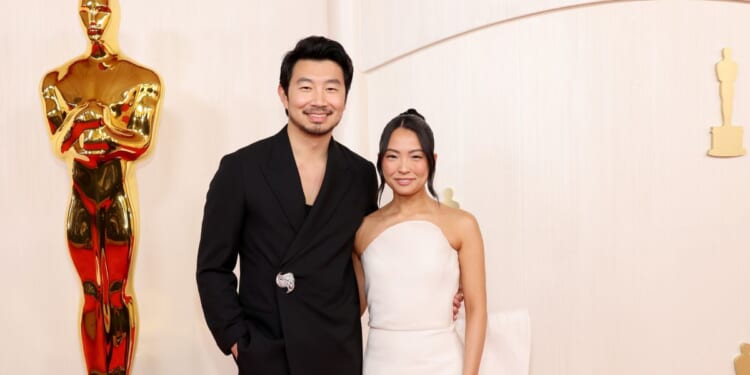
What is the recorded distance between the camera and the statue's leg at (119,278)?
2.79 meters

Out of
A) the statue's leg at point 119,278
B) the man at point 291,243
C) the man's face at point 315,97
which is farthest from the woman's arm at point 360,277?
the statue's leg at point 119,278

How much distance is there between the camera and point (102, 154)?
275 cm

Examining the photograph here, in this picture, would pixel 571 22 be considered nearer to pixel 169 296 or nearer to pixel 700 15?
pixel 700 15

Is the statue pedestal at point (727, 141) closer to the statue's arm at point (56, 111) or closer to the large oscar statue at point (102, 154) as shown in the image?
the large oscar statue at point (102, 154)

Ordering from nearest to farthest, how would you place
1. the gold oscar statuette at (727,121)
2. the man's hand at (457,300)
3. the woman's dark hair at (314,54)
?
the woman's dark hair at (314,54) < the man's hand at (457,300) < the gold oscar statuette at (727,121)

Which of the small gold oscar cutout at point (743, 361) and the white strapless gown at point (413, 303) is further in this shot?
the small gold oscar cutout at point (743, 361)

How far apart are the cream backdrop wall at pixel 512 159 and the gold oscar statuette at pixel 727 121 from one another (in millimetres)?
43

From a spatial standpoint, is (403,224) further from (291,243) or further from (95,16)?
(95,16)

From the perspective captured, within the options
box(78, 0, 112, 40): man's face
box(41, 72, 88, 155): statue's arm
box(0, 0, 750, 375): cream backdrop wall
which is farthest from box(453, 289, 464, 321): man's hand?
box(78, 0, 112, 40): man's face

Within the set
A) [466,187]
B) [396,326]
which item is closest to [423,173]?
[396,326]

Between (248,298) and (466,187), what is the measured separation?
1.37m

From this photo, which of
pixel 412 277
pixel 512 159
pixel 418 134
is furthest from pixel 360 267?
pixel 512 159

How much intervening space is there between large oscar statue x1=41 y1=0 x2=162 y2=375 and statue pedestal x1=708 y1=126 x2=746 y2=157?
207 cm

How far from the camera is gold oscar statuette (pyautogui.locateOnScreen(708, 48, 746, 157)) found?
3.04 m
